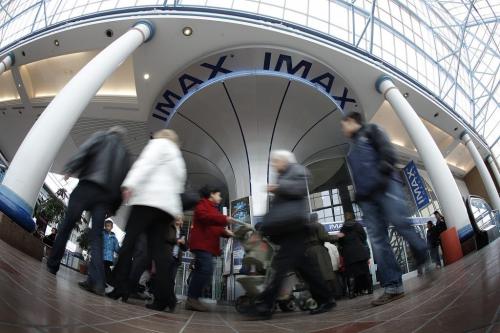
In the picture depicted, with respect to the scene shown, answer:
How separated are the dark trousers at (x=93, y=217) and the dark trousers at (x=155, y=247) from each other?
0.19 meters

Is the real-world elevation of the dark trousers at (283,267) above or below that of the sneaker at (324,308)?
above

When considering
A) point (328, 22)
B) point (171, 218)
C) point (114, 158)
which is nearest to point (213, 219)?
point (171, 218)

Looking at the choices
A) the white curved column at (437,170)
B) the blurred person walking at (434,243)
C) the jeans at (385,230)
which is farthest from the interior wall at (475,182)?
the jeans at (385,230)

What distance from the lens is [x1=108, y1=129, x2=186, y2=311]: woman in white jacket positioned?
98.3 inches

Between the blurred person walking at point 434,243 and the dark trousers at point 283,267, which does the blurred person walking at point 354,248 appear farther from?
the blurred person walking at point 434,243

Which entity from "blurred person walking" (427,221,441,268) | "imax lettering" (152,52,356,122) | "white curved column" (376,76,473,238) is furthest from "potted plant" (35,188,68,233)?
"white curved column" (376,76,473,238)

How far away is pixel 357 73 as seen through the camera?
11523 millimetres

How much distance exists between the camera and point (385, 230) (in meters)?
2.75

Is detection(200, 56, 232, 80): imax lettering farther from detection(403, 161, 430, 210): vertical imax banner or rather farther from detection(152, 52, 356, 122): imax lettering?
detection(403, 161, 430, 210): vertical imax banner

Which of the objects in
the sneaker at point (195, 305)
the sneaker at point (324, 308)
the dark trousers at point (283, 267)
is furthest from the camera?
the sneaker at point (195, 305)

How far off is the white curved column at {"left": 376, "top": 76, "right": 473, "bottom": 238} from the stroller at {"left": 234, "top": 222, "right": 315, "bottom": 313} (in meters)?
4.39

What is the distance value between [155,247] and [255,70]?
10819mm

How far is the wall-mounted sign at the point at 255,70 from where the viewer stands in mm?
11453

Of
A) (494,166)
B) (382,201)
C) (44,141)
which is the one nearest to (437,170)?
(382,201)
